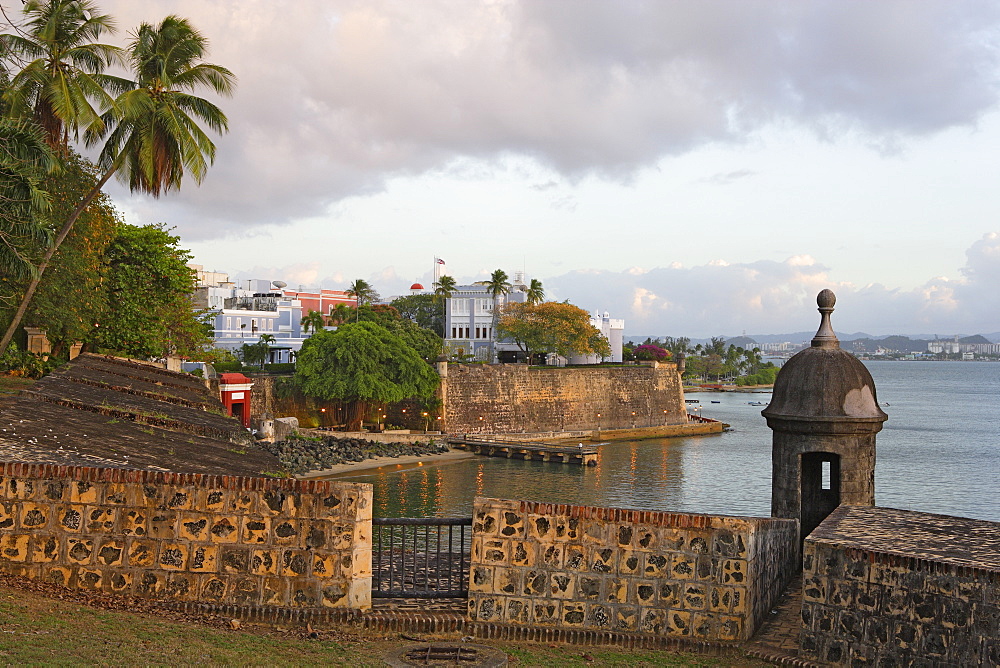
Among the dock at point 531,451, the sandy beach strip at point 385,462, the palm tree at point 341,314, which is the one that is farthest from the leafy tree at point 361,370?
the palm tree at point 341,314

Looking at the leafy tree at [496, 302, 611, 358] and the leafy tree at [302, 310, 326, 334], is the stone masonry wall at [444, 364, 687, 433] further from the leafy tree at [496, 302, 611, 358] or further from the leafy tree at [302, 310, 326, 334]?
the leafy tree at [302, 310, 326, 334]

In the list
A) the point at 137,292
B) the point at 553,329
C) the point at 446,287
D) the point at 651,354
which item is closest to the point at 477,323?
the point at 446,287

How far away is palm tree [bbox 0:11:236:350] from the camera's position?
845 inches

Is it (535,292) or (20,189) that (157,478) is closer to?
(20,189)

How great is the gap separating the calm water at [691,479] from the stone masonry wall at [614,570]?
77.4 ft

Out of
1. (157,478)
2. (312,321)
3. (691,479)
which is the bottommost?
(691,479)

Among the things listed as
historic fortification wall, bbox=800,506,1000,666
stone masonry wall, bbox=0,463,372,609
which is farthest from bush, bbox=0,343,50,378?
historic fortification wall, bbox=800,506,1000,666

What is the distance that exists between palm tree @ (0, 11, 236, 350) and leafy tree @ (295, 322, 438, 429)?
25433mm

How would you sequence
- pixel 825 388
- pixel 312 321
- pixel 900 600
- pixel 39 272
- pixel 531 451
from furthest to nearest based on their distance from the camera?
pixel 312 321 → pixel 531 451 → pixel 39 272 → pixel 825 388 → pixel 900 600

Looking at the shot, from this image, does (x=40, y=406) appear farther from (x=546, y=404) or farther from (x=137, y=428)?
(x=546, y=404)

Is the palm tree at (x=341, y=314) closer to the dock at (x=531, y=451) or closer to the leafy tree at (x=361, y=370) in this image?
the leafy tree at (x=361, y=370)

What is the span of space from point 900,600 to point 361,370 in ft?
141

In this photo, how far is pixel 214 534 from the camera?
654 cm

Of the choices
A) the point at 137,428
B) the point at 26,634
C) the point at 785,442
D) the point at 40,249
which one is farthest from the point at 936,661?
the point at 40,249
